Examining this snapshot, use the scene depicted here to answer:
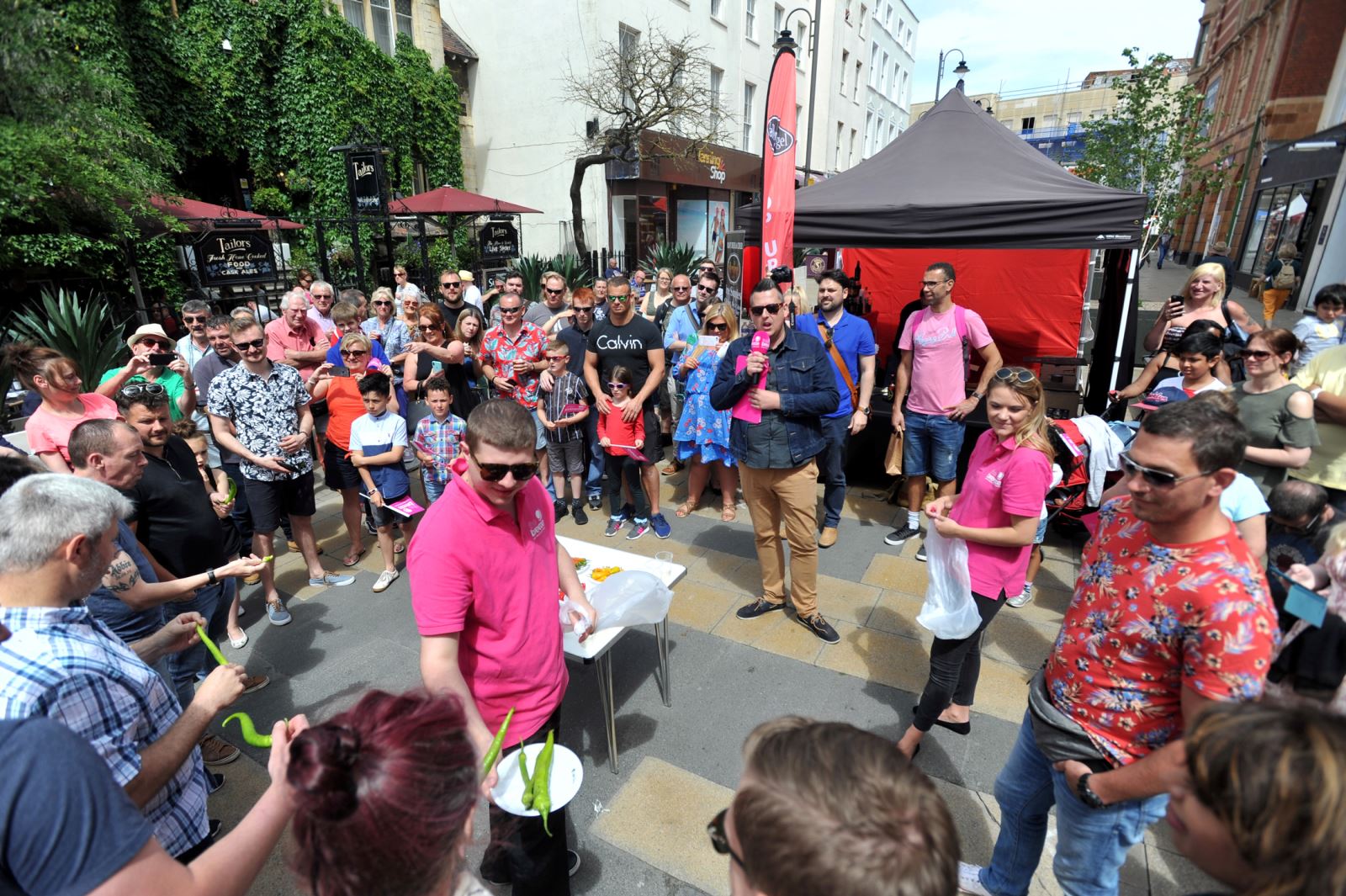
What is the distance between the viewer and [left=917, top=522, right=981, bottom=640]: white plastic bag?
2.49 metres

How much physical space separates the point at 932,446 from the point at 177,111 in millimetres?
15432

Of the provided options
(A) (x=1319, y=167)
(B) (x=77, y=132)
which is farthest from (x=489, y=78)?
(A) (x=1319, y=167)

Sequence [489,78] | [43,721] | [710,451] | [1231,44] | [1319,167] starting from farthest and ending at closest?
[1231,44] → [489,78] → [1319,167] → [710,451] → [43,721]

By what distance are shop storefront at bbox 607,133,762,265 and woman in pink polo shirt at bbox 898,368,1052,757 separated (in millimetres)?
15722

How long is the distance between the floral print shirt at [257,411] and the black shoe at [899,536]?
439cm

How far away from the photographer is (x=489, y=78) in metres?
18.8

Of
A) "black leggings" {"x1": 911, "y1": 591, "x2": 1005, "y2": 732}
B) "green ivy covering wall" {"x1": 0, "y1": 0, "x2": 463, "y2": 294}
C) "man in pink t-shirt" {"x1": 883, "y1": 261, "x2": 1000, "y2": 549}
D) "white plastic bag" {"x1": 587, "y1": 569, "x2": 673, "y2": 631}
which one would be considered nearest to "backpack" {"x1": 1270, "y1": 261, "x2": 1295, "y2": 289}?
"man in pink t-shirt" {"x1": 883, "y1": 261, "x2": 1000, "y2": 549}

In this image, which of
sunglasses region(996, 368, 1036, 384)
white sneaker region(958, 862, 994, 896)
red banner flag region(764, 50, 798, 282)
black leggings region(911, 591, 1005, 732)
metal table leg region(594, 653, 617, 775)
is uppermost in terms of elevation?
red banner flag region(764, 50, 798, 282)

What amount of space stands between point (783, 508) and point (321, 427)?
4220mm

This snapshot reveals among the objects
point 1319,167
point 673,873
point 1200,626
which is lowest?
point 673,873

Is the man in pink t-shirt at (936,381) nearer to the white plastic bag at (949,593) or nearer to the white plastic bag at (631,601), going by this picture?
the white plastic bag at (949,593)

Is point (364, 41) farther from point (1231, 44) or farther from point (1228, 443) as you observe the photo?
point (1231, 44)

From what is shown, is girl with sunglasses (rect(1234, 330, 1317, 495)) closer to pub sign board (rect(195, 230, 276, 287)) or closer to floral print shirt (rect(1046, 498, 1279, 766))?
floral print shirt (rect(1046, 498, 1279, 766))

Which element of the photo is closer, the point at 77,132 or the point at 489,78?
the point at 77,132
